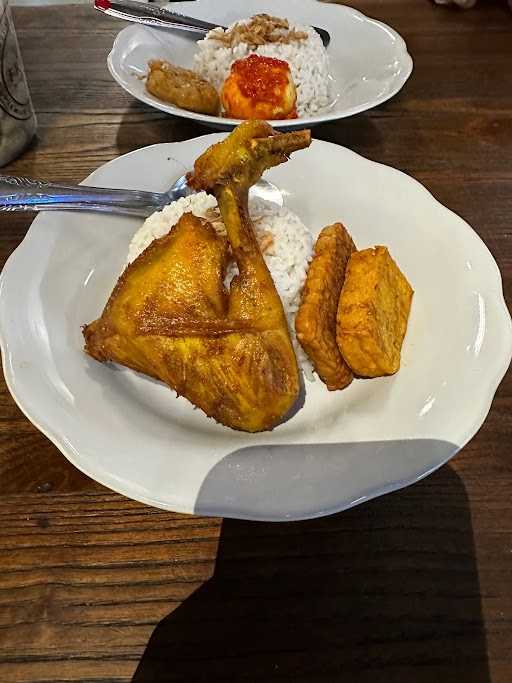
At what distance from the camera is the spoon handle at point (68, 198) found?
3.39 ft

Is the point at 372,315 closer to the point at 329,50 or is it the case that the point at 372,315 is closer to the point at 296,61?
the point at 296,61

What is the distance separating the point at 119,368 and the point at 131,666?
0.43 m

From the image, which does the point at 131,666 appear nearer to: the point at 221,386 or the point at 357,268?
the point at 221,386

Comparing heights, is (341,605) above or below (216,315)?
below

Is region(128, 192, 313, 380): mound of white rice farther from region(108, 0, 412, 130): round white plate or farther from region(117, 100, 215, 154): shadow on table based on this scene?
region(117, 100, 215, 154): shadow on table

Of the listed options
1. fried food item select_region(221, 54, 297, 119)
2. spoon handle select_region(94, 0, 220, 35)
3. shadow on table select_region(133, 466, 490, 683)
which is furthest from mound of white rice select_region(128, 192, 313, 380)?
spoon handle select_region(94, 0, 220, 35)

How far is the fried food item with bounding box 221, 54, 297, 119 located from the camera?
136cm

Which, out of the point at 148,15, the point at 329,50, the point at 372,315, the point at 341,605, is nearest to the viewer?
the point at 341,605

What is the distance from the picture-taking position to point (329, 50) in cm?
173

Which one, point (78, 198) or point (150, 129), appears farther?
point (150, 129)

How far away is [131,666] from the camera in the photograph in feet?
2.27

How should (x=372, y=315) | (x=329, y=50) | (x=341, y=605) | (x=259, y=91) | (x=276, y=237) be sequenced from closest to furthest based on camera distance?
(x=341, y=605), (x=372, y=315), (x=276, y=237), (x=259, y=91), (x=329, y=50)

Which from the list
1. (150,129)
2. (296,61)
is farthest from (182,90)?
(296,61)

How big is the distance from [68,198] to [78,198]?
2 centimetres
